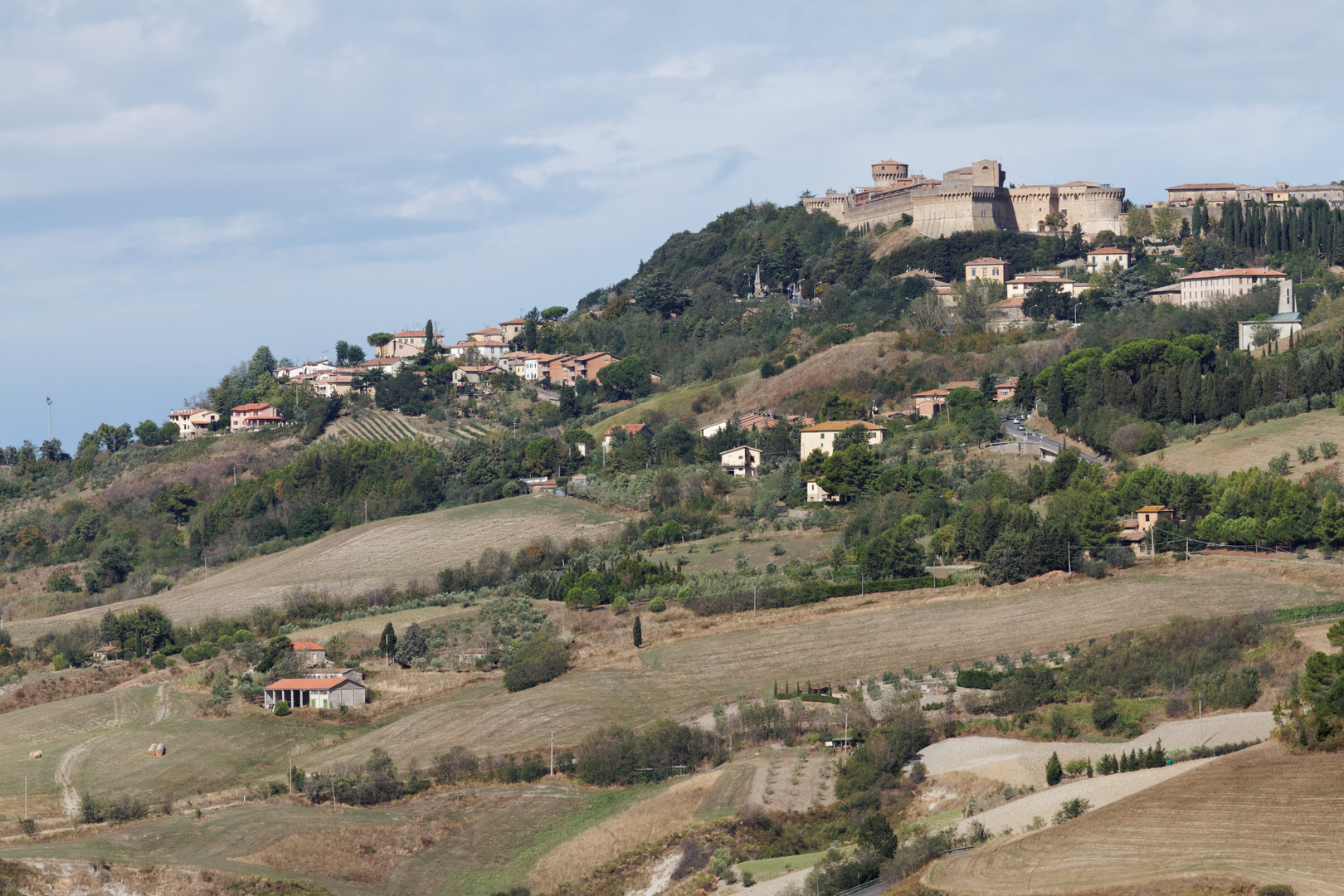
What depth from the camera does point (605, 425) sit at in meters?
96.6

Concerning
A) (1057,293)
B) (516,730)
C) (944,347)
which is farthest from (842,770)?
(1057,293)

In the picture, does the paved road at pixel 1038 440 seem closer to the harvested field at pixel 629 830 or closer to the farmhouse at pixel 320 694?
the farmhouse at pixel 320 694

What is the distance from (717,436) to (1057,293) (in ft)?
78.9

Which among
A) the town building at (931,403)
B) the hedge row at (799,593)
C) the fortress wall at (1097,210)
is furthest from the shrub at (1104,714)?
the fortress wall at (1097,210)

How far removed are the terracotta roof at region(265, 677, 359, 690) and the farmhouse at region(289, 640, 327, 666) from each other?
88.1 inches

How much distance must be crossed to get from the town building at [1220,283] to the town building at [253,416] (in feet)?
192

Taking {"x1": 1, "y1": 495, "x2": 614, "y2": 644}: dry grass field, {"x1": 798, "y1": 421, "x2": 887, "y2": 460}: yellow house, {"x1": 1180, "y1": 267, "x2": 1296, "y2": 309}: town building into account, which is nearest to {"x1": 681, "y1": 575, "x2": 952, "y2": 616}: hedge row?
{"x1": 1, "y1": 495, "x2": 614, "y2": 644}: dry grass field

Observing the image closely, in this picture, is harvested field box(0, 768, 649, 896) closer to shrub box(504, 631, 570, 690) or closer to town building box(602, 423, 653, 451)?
shrub box(504, 631, 570, 690)

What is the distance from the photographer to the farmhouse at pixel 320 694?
54.8 m

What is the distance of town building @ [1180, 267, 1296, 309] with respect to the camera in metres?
92.8

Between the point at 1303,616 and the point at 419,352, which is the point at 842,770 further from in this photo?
the point at 419,352

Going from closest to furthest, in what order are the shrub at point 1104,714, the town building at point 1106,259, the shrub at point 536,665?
the shrub at point 1104,714
the shrub at point 536,665
the town building at point 1106,259

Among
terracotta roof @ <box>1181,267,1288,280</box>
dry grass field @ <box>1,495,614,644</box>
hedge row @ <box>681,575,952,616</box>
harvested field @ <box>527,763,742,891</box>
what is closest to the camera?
harvested field @ <box>527,763,742,891</box>

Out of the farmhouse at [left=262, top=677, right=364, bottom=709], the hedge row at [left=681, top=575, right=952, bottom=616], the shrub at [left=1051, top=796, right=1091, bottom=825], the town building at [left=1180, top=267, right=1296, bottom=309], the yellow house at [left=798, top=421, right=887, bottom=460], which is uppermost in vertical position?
the town building at [left=1180, top=267, right=1296, bottom=309]
